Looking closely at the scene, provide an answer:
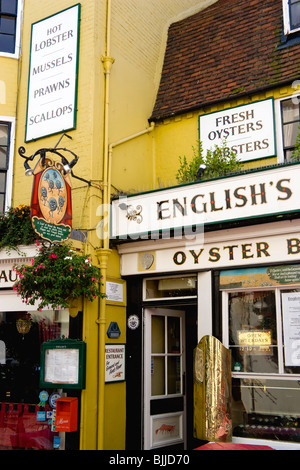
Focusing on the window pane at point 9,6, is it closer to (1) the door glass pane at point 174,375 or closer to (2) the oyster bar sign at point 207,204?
(2) the oyster bar sign at point 207,204

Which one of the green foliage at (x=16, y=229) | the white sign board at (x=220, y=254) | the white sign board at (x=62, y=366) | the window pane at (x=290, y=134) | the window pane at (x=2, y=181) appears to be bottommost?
the white sign board at (x=62, y=366)

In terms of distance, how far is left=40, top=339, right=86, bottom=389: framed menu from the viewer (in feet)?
24.2

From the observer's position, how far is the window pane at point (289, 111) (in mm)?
8336

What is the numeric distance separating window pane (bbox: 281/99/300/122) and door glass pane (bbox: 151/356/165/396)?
474cm

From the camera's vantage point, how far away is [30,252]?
7891 millimetres

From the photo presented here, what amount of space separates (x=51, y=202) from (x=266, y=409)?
427 centimetres

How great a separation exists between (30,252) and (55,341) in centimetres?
149

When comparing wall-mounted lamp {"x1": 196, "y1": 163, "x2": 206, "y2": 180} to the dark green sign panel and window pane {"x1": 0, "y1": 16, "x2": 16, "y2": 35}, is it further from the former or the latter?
window pane {"x1": 0, "y1": 16, "x2": 16, "y2": 35}

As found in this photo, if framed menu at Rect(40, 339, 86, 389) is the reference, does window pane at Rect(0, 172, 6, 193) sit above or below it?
above

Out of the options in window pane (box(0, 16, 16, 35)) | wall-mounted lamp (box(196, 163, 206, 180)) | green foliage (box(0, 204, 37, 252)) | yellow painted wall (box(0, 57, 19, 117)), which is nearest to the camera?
wall-mounted lamp (box(196, 163, 206, 180))

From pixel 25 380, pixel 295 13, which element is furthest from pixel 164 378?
pixel 295 13

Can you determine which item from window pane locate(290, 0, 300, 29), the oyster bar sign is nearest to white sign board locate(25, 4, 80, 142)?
the oyster bar sign

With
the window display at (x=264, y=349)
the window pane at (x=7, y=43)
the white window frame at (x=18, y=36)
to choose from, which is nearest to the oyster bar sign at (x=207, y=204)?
the window display at (x=264, y=349)

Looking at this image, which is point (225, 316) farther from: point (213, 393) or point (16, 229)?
point (16, 229)
